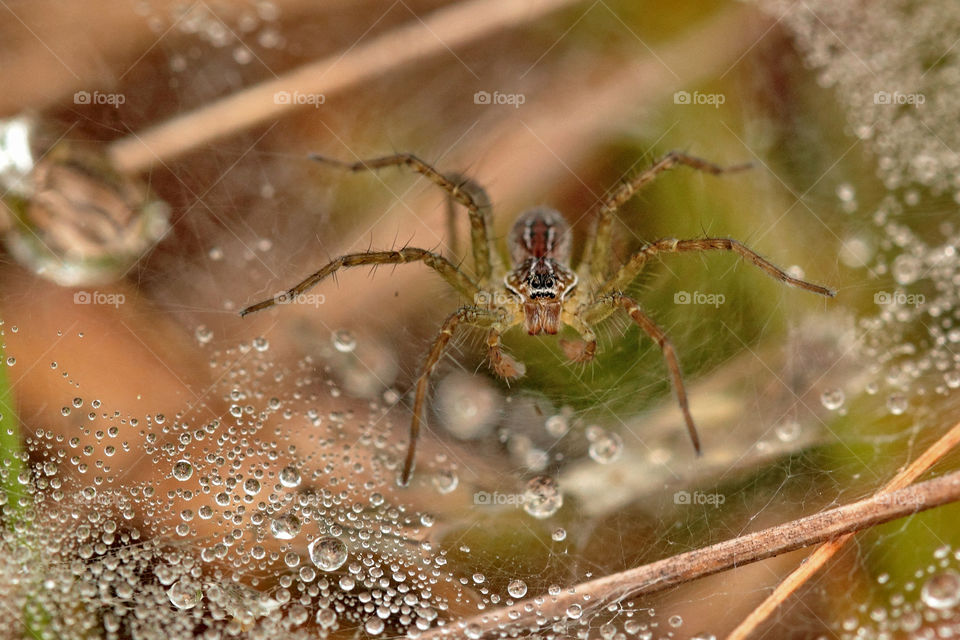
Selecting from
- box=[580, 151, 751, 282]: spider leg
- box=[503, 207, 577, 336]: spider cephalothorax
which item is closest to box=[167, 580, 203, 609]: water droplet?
box=[503, 207, 577, 336]: spider cephalothorax

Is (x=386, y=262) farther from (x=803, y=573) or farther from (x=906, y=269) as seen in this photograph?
(x=906, y=269)

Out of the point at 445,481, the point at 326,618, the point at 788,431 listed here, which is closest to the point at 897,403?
the point at 788,431

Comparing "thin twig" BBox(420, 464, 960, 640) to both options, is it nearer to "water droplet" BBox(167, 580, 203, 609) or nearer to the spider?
the spider

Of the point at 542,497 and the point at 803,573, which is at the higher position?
the point at 542,497

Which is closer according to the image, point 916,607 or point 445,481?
point 916,607

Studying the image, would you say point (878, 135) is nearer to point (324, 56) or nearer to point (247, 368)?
point (324, 56)

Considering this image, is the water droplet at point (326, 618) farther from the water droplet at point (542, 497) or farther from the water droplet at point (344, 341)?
the water droplet at point (344, 341)
